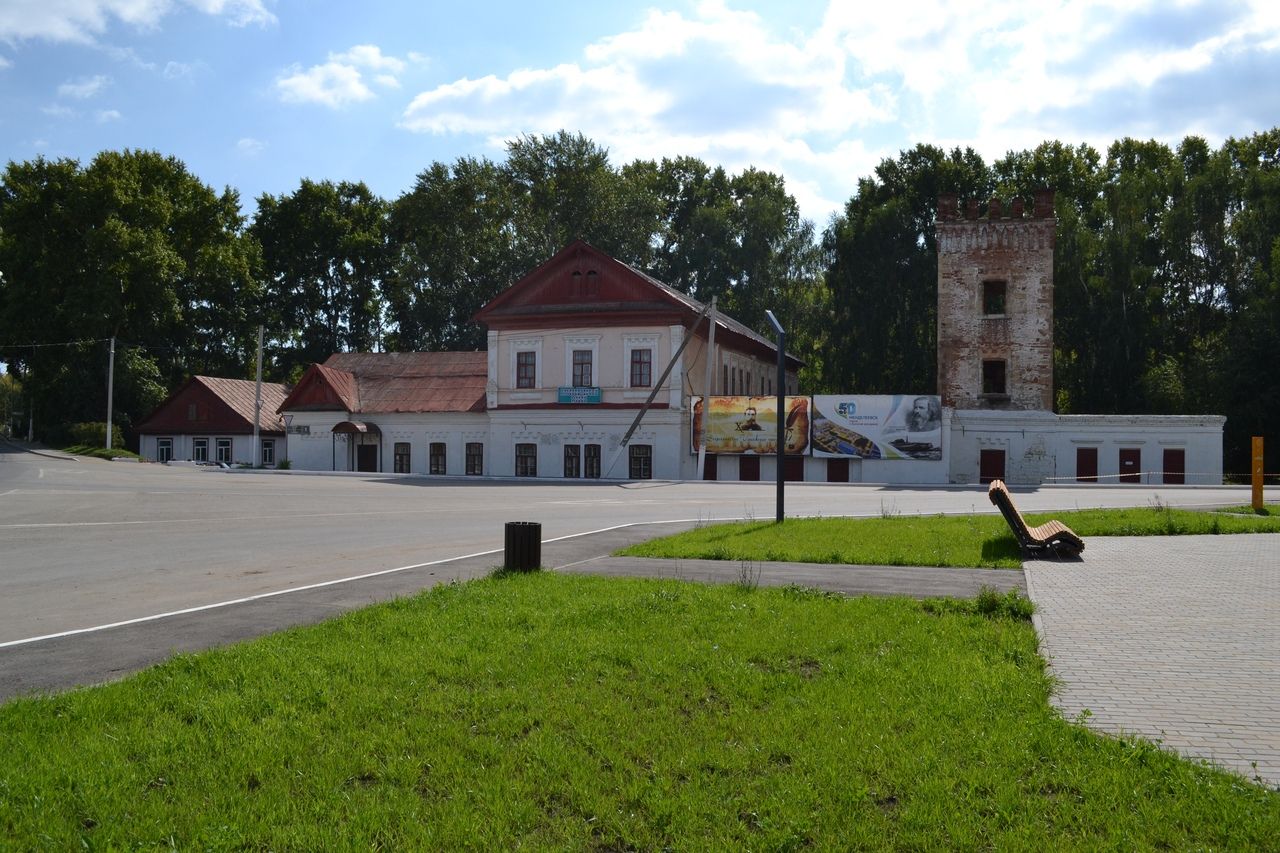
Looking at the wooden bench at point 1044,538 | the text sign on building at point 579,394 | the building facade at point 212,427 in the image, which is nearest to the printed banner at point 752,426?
the text sign on building at point 579,394

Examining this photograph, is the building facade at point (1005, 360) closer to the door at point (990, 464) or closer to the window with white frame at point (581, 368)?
the door at point (990, 464)

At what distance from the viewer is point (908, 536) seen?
1680cm

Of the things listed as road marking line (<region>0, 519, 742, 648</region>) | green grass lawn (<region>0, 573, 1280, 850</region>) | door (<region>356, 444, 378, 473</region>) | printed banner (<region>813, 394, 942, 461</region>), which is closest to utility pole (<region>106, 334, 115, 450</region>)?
door (<region>356, 444, 378, 473</region>)

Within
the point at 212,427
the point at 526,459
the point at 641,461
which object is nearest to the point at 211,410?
Result: the point at 212,427

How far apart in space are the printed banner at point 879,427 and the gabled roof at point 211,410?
33.7 metres

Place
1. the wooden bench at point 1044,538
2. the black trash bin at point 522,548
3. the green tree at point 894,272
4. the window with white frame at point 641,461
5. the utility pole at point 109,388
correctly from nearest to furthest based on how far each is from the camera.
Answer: the black trash bin at point 522,548 < the wooden bench at point 1044,538 < the window with white frame at point 641,461 < the green tree at point 894,272 < the utility pole at point 109,388

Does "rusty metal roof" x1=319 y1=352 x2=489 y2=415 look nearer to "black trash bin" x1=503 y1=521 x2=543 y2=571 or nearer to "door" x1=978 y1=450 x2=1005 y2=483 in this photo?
"door" x1=978 y1=450 x2=1005 y2=483

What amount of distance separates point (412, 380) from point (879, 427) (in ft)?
85.2

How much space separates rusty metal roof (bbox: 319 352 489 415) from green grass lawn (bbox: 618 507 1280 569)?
116 ft

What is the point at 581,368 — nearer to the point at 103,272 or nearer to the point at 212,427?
the point at 212,427

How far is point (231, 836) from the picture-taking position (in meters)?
4.68

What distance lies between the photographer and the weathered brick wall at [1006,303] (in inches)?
1949

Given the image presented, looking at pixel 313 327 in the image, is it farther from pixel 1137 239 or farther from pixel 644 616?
pixel 644 616

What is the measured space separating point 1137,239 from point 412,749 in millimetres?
58188
